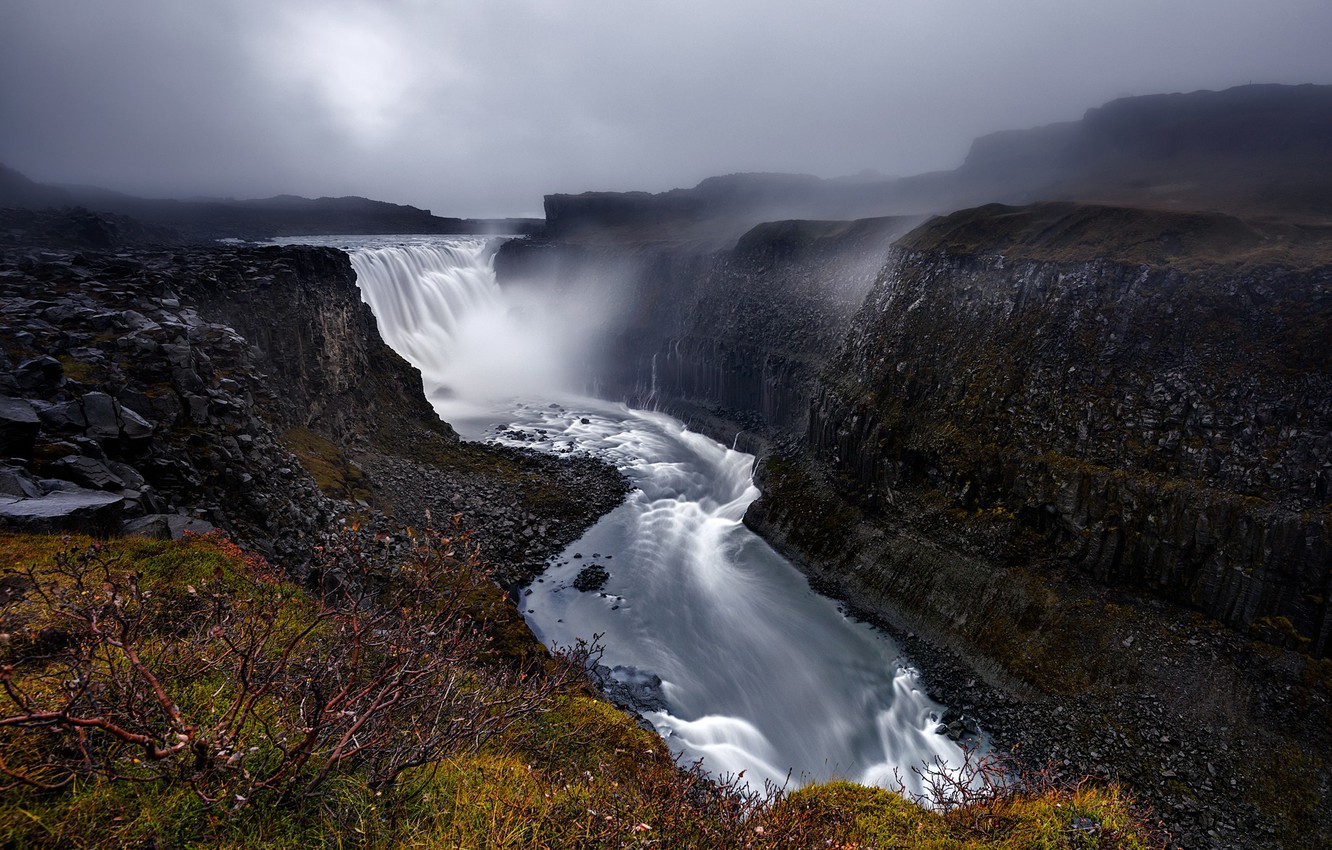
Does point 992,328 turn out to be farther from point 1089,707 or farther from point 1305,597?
point 1089,707

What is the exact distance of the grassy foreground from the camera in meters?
4.29

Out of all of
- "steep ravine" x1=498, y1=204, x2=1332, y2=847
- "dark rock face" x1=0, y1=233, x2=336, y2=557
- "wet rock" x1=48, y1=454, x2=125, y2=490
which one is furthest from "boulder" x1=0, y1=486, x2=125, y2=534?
"steep ravine" x1=498, y1=204, x2=1332, y2=847

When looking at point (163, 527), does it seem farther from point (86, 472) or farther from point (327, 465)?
point (327, 465)

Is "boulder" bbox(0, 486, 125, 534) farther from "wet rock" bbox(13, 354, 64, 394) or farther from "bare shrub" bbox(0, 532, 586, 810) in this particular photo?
"wet rock" bbox(13, 354, 64, 394)

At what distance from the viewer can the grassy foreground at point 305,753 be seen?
14.1 feet

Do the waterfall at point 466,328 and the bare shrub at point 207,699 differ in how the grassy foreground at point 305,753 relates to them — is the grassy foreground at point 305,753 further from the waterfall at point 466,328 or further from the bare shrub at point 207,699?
the waterfall at point 466,328

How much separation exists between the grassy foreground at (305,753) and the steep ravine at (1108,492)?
42.4 feet

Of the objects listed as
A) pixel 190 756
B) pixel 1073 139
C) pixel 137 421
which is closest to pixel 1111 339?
pixel 190 756

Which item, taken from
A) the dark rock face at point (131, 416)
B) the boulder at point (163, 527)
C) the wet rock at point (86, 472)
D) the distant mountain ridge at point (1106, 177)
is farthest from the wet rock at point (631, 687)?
the distant mountain ridge at point (1106, 177)

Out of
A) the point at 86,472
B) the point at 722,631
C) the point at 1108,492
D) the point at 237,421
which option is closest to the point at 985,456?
the point at 1108,492

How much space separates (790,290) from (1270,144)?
180 ft

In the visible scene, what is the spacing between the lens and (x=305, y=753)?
4.65 meters

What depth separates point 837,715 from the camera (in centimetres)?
2045

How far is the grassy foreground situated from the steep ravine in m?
12.9
